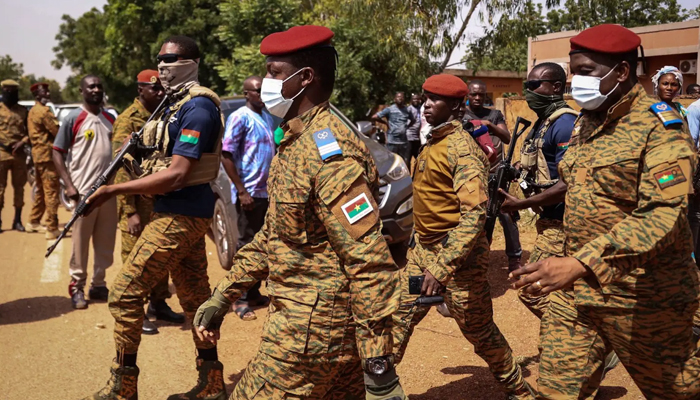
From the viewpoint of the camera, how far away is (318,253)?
2.86 meters

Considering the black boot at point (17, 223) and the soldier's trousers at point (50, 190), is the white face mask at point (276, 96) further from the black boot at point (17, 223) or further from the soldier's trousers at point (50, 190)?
the black boot at point (17, 223)

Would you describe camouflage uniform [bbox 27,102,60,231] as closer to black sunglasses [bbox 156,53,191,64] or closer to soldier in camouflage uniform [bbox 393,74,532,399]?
black sunglasses [bbox 156,53,191,64]

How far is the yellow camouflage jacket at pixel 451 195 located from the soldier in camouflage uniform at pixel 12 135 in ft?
28.5

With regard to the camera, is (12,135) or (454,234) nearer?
(454,234)

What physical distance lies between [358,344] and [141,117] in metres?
4.17

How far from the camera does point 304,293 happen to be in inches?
113

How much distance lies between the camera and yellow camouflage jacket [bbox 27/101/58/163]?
10.2 metres

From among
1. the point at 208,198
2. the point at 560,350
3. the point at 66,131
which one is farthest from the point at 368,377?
the point at 66,131

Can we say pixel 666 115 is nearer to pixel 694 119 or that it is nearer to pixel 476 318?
pixel 476 318

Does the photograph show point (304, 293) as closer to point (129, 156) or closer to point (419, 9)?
point (129, 156)

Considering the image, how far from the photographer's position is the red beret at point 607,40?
122 inches

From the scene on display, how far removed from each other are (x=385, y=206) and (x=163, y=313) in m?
2.60

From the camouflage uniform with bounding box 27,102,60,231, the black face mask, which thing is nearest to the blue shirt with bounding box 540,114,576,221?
the camouflage uniform with bounding box 27,102,60,231

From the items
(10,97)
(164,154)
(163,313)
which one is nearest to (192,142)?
(164,154)
